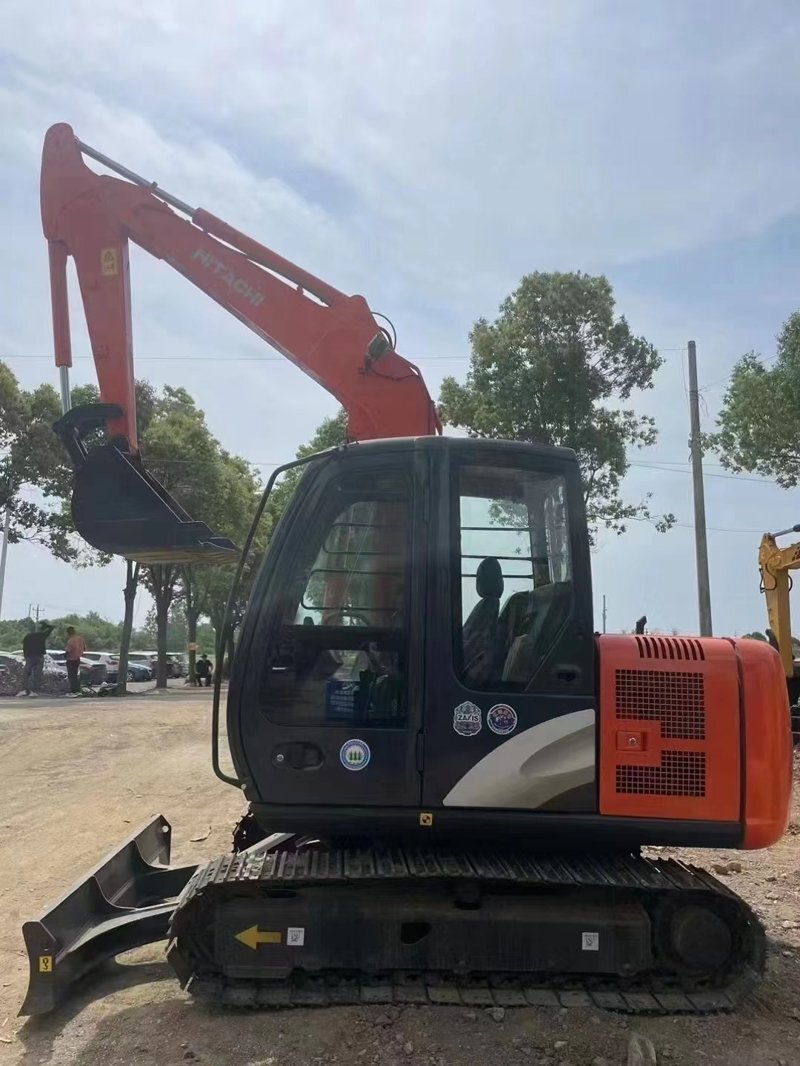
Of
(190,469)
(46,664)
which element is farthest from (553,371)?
(46,664)

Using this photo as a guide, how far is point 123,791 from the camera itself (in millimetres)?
9289

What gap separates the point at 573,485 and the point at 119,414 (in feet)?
13.1

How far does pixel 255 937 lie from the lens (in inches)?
157

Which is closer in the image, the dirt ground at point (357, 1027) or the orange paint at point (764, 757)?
the dirt ground at point (357, 1027)

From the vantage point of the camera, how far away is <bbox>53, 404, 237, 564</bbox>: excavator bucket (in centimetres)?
612

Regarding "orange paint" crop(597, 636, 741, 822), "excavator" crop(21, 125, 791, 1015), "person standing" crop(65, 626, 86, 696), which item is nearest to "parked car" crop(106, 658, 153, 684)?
"person standing" crop(65, 626, 86, 696)

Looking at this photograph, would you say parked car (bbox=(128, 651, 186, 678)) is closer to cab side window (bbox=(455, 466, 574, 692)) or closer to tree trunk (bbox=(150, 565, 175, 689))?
tree trunk (bbox=(150, 565, 175, 689))

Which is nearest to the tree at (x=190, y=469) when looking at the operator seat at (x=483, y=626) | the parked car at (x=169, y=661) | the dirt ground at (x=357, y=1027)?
the parked car at (x=169, y=661)

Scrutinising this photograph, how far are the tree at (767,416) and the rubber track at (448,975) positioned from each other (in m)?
10.7

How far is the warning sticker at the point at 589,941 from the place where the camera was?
13.3 feet

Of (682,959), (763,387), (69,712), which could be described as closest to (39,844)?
(682,959)

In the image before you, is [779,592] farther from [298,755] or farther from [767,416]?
[298,755]

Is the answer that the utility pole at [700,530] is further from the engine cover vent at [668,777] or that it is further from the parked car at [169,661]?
the parked car at [169,661]

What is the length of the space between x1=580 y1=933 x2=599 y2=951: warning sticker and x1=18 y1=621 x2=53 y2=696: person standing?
1881 cm
